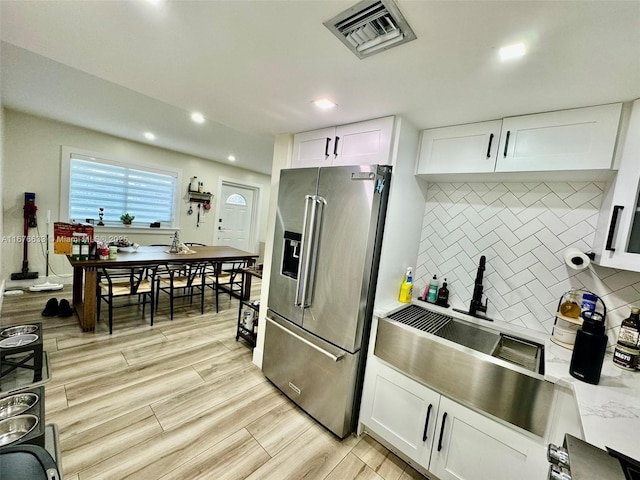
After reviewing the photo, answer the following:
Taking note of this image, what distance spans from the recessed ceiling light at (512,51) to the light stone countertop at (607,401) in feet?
4.39

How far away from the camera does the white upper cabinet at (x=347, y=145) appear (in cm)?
172

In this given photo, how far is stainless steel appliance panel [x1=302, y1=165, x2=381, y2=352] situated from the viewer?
1.63 meters

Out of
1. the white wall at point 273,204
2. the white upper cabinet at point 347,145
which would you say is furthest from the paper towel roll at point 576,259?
the white wall at point 273,204

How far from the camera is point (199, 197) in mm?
5379

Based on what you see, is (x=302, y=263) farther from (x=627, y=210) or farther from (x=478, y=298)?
(x=627, y=210)

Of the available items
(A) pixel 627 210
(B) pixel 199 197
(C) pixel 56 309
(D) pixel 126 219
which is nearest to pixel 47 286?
(C) pixel 56 309

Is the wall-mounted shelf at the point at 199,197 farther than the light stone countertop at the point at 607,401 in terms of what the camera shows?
Yes

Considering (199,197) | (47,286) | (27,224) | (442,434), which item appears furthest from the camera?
(199,197)

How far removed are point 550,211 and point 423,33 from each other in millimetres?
1415

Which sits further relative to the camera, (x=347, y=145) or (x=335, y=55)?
(x=347, y=145)

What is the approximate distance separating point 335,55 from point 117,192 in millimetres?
4782

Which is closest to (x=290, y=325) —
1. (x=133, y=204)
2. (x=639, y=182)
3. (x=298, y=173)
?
(x=298, y=173)

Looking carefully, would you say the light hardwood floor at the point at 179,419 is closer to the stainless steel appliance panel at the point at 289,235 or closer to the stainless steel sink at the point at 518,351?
the stainless steel appliance panel at the point at 289,235

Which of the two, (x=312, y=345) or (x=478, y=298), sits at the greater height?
(x=478, y=298)
